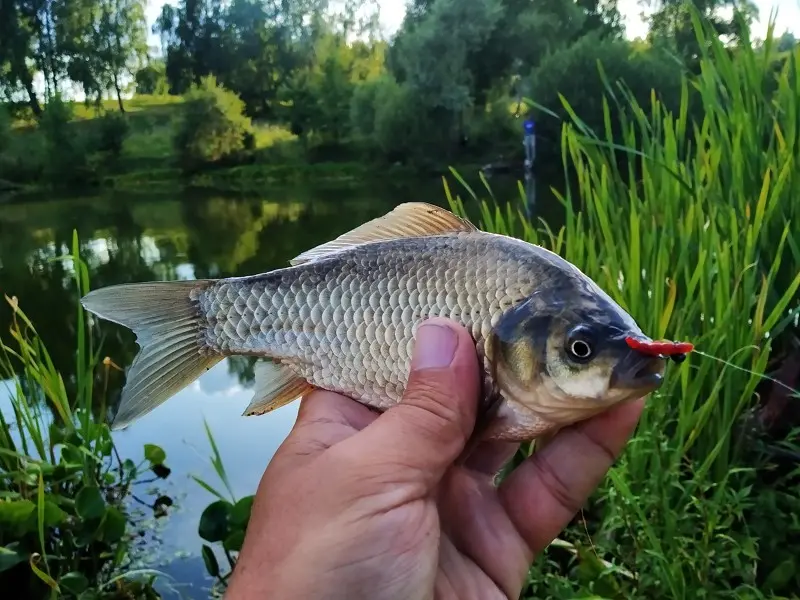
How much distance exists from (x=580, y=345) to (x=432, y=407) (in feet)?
0.65

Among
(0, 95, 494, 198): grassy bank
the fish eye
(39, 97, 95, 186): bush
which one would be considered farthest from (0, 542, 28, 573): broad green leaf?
(39, 97, 95, 186): bush

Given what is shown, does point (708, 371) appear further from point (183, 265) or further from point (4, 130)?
point (4, 130)

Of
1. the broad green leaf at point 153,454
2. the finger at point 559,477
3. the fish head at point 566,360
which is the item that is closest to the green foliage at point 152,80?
the broad green leaf at point 153,454

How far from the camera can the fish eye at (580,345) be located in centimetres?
77

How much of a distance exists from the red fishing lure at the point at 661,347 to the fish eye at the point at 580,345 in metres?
0.04

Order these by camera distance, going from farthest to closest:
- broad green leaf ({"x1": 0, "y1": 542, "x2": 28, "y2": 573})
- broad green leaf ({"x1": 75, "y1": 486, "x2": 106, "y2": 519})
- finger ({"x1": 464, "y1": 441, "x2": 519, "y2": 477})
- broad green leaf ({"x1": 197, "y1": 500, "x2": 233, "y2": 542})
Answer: broad green leaf ({"x1": 197, "y1": 500, "x2": 233, "y2": 542}), broad green leaf ({"x1": 75, "y1": 486, "x2": 106, "y2": 519}), broad green leaf ({"x1": 0, "y1": 542, "x2": 28, "y2": 573}), finger ({"x1": 464, "y1": 441, "x2": 519, "y2": 477})

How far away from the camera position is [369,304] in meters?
0.93

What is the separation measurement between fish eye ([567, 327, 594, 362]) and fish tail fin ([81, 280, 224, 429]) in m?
0.54

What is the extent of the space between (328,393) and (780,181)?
1078mm

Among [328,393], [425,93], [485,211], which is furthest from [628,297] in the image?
[425,93]

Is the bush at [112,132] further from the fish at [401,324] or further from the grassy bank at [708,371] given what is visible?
the fish at [401,324]

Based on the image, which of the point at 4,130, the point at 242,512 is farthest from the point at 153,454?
the point at 4,130

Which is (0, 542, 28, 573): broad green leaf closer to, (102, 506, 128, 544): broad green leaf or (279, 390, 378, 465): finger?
(102, 506, 128, 544): broad green leaf

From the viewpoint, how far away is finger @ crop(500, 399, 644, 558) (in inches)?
40.1
